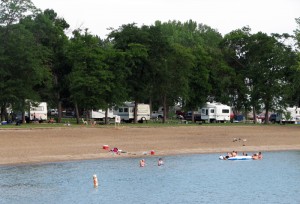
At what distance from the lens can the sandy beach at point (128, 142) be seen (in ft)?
174

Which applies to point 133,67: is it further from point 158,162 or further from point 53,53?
point 158,162

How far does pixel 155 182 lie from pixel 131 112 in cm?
5573

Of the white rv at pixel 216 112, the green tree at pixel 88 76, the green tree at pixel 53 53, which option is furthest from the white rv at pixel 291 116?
the green tree at pixel 53 53

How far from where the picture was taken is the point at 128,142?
6272 centimetres

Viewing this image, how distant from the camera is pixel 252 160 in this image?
181 ft

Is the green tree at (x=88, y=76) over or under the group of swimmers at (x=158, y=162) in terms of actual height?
over

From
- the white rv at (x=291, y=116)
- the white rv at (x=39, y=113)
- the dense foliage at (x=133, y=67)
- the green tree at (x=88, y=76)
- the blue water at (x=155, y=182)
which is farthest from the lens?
the white rv at (x=291, y=116)

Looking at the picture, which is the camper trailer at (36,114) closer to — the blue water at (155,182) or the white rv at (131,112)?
the white rv at (131,112)

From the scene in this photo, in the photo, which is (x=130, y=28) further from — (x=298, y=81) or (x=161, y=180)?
(x=161, y=180)

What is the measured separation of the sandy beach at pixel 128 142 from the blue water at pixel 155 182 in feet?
10.2

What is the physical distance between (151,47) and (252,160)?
129 ft

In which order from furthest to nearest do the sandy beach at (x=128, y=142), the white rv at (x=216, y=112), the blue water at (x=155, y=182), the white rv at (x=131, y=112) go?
the white rv at (x=216, y=112), the white rv at (x=131, y=112), the sandy beach at (x=128, y=142), the blue water at (x=155, y=182)

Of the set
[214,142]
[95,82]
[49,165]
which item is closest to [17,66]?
[95,82]

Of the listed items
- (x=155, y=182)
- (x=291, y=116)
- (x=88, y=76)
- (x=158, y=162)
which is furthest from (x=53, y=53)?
(x=155, y=182)
